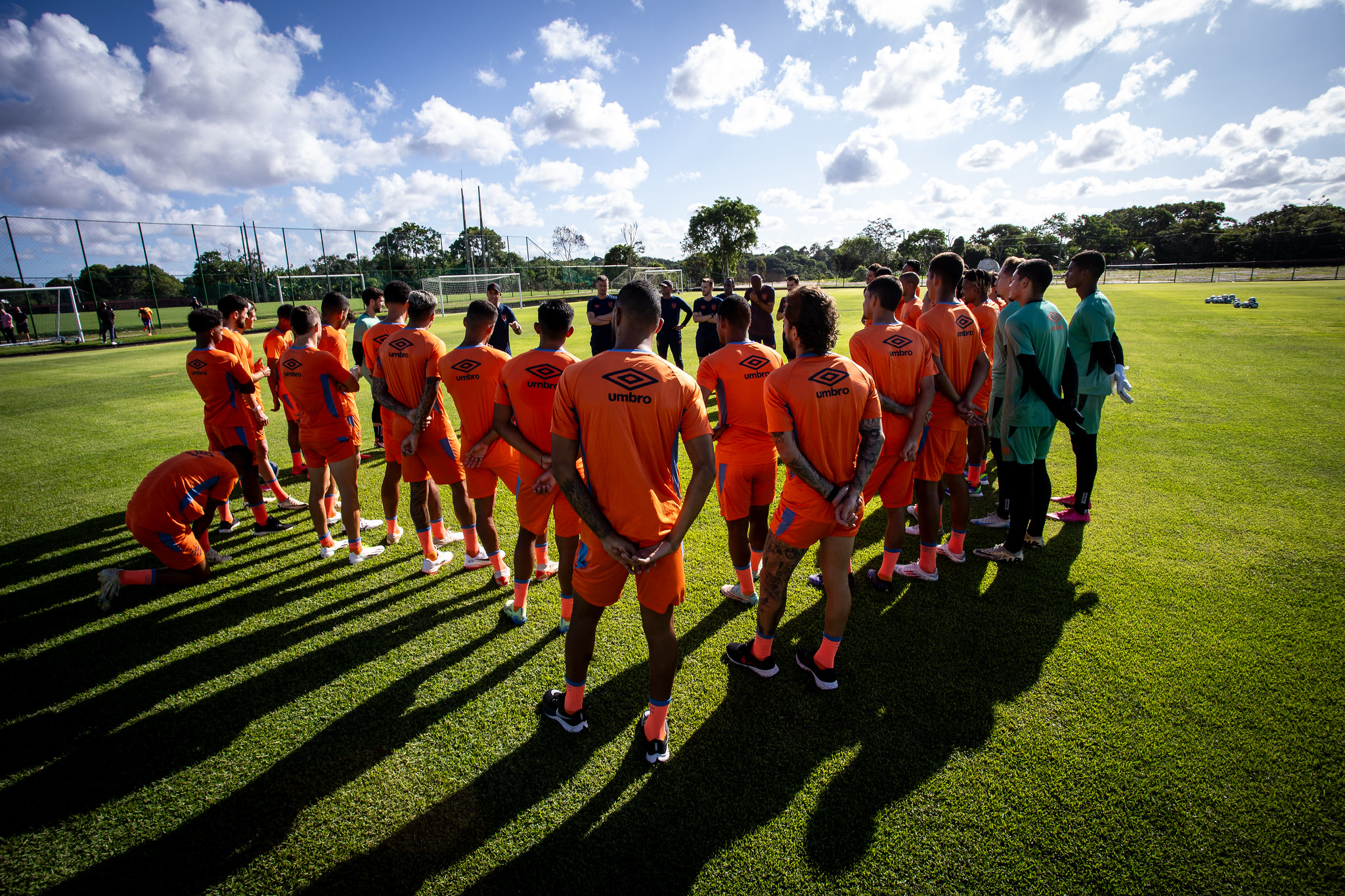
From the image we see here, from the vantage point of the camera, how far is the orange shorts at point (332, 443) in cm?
489

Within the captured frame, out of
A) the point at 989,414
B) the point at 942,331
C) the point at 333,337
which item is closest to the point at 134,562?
the point at 333,337

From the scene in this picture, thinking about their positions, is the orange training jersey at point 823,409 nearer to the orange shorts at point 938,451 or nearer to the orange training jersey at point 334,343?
the orange shorts at point 938,451

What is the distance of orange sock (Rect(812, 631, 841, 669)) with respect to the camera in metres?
3.32

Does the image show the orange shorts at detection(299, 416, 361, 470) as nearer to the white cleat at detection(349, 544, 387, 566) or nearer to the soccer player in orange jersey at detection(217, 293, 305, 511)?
the white cleat at detection(349, 544, 387, 566)

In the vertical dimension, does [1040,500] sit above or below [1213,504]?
above

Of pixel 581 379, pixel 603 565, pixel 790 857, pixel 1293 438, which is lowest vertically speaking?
pixel 790 857

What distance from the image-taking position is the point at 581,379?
2.47 m

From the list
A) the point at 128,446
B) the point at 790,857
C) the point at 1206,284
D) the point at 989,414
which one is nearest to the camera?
the point at 790,857

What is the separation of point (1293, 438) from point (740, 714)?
9.71 meters

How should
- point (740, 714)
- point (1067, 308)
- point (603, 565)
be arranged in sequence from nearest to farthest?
point (603, 565) < point (740, 714) < point (1067, 308)

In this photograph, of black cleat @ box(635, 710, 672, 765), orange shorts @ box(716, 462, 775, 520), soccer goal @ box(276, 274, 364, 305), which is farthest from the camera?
soccer goal @ box(276, 274, 364, 305)

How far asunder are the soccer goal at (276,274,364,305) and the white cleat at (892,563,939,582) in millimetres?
41013

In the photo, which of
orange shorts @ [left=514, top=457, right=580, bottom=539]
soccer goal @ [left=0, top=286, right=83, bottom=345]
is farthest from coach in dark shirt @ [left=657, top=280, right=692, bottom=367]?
soccer goal @ [left=0, top=286, right=83, bottom=345]

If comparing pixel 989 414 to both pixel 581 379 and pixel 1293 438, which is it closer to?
pixel 581 379
